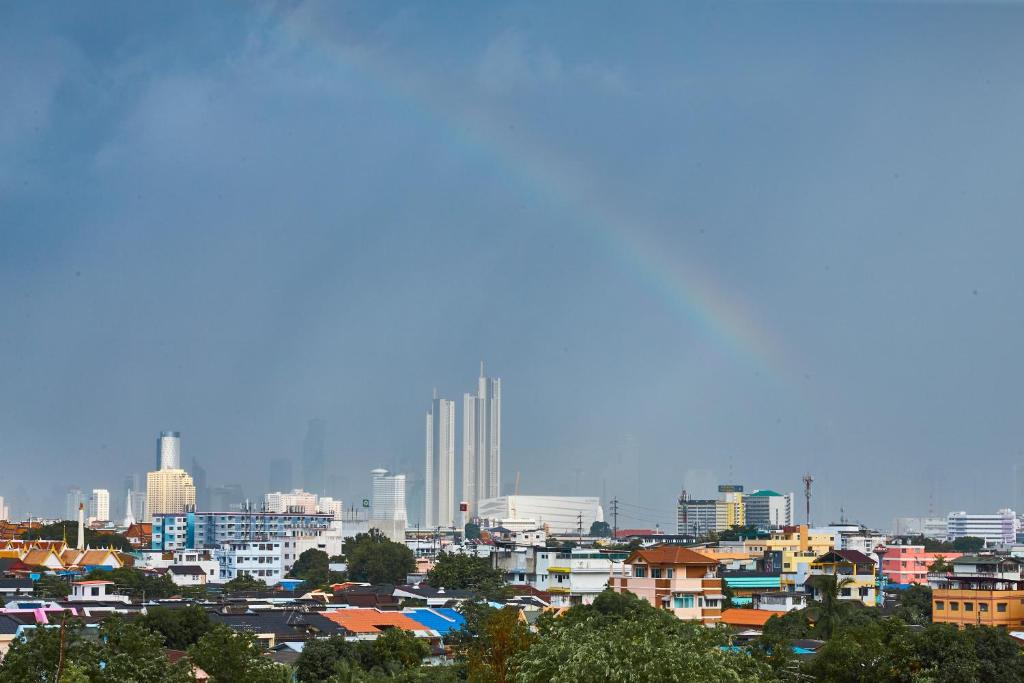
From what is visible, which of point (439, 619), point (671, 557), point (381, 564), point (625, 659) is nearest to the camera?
point (625, 659)

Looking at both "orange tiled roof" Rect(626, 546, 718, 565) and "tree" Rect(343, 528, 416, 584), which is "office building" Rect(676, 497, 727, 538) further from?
"orange tiled roof" Rect(626, 546, 718, 565)

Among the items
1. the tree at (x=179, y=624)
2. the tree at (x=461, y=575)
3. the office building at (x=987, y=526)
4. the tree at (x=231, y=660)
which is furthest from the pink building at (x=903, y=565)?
the office building at (x=987, y=526)

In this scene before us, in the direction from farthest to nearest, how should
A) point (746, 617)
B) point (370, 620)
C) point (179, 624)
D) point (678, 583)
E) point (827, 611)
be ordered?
1. point (746, 617)
2. point (827, 611)
3. point (678, 583)
4. point (370, 620)
5. point (179, 624)

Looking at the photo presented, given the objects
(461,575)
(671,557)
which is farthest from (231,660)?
(461,575)

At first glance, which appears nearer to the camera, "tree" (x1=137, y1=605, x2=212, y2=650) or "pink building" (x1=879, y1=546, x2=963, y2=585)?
"tree" (x1=137, y1=605, x2=212, y2=650)

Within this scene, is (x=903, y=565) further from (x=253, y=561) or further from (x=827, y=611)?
(x=827, y=611)

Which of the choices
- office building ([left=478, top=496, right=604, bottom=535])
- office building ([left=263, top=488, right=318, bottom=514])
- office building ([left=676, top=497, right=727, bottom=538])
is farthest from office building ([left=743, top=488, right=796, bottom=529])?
office building ([left=263, top=488, right=318, bottom=514])

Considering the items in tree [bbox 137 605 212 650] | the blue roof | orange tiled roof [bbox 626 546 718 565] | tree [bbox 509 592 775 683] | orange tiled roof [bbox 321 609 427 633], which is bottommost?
the blue roof
